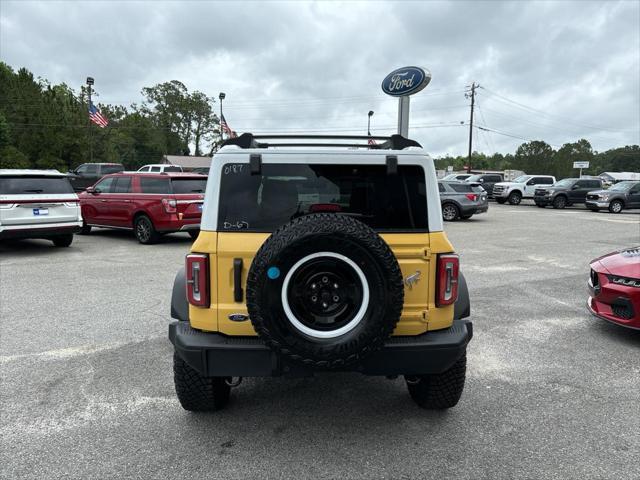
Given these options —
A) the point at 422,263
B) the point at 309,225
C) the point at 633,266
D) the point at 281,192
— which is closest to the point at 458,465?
the point at 422,263

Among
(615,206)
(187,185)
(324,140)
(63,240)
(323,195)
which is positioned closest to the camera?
(323,195)

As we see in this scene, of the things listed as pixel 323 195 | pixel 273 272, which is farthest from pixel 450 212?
pixel 273 272

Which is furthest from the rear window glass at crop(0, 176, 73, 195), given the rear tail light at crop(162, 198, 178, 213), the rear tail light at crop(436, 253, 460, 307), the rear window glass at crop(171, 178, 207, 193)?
the rear tail light at crop(436, 253, 460, 307)

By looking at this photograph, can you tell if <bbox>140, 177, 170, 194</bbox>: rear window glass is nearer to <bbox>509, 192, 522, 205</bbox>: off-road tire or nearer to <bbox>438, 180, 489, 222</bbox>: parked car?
<bbox>438, 180, 489, 222</bbox>: parked car

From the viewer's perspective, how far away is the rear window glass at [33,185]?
9.35 m

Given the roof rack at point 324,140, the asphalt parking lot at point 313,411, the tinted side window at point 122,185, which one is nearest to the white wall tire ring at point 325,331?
the asphalt parking lot at point 313,411

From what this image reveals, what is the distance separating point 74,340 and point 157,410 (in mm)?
1967

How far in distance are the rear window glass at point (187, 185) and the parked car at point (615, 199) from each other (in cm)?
2126

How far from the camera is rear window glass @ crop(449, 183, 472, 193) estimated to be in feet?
62.3

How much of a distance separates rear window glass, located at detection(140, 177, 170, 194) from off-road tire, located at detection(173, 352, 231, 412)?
27.8 feet

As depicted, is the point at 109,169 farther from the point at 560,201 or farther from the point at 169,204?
the point at 560,201

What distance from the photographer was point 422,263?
2.92 m

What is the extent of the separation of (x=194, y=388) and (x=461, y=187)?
17695mm

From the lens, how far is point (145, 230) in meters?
11.3
